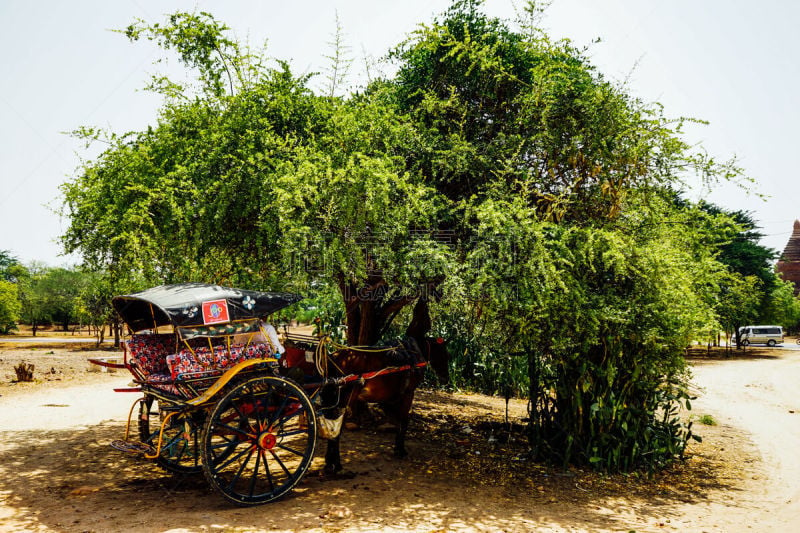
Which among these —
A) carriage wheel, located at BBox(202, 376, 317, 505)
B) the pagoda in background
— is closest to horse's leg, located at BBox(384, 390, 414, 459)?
carriage wheel, located at BBox(202, 376, 317, 505)

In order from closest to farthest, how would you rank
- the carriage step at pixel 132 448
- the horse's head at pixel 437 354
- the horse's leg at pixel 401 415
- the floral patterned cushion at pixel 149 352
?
the carriage step at pixel 132 448
the floral patterned cushion at pixel 149 352
the horse's leg at pixel 401 415
the horse's head at pixel 437 354

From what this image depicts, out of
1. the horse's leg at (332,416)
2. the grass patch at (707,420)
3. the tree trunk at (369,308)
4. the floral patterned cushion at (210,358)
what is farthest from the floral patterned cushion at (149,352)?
the grass patch at (707,420)

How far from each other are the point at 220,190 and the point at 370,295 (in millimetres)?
3462

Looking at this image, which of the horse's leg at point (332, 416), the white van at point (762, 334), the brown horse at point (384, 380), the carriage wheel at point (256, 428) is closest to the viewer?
the carriage wheel at point (256, 428)

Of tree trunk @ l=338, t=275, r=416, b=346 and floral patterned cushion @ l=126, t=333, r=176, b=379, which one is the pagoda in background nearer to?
tree trunk @ l=338, t=275, r=416, b=346

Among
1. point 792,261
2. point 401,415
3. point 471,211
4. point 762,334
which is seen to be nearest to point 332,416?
point 401,415

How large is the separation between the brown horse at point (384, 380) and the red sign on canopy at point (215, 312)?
221 centimetres

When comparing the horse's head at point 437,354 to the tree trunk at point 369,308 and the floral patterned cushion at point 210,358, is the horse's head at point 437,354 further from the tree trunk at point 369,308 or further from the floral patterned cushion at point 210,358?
the floral patterned cushion at point 210,358

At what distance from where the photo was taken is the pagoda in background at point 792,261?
Result: 66.5m

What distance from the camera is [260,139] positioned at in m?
7.97

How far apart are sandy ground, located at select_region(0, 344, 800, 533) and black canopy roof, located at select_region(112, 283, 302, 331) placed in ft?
7.13

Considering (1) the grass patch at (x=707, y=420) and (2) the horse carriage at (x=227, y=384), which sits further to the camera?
(1) the grass patch at (x=707, y=420)

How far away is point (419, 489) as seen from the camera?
23.0 feet

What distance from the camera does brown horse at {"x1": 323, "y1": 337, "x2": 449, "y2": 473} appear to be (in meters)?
7.67
